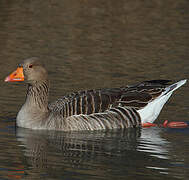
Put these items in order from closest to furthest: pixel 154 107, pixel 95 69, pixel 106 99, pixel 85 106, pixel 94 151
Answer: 1. pixel 94 151
2. pixel 85 106
3. pixel 106 99
4. pixel 154 107
5. pixel 95 69

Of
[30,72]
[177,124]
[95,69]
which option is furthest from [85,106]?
[95,69]

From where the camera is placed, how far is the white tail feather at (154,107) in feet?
50.2

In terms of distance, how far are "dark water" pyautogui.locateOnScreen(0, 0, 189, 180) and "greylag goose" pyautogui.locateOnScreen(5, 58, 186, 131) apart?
0.98ft

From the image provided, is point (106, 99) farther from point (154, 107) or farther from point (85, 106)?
point (154, 107)

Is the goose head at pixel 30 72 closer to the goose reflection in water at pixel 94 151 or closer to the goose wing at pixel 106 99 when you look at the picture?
the goose wing at pixel 106 99

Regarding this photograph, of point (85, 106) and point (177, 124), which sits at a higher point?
point (85, 106)

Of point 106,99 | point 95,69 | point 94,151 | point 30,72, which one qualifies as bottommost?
point 94,151

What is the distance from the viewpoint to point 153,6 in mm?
33719

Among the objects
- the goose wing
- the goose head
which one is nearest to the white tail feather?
the goose wing

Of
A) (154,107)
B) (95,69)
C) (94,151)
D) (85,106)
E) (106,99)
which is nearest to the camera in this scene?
(94,151)

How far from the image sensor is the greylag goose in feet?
47.3

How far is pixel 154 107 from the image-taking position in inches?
603

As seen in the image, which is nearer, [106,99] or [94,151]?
[94,151]

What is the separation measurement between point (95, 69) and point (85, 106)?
6097 millimetres
